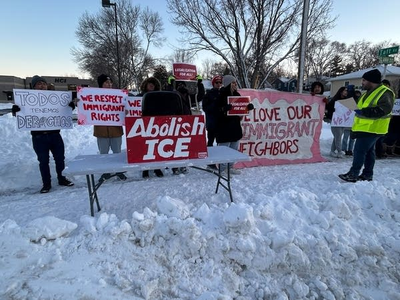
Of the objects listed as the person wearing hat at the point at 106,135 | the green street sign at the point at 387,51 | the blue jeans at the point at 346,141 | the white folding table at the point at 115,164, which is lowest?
the blue jeans at the point at 346,141

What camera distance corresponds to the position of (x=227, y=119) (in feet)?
15.9

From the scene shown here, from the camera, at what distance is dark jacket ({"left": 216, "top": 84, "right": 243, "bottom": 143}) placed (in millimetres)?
4824

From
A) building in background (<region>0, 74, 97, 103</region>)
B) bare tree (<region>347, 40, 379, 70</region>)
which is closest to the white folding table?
building in background (<region>0, 74, 97, 103</region>)

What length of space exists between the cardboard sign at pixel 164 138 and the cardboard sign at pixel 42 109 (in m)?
2.09

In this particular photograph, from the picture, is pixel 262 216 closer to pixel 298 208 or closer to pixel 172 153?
pixel 298 208

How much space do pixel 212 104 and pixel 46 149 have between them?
9.96ft

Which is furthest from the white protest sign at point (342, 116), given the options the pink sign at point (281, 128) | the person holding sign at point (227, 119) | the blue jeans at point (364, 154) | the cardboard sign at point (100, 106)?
the cardboard sign at point (100, 106)

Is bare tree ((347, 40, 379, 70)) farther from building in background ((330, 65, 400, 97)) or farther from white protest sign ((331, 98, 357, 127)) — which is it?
white protest sign ((331, 98, 357, 127))

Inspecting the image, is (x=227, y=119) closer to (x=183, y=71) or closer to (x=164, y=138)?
(x=164, y=138)

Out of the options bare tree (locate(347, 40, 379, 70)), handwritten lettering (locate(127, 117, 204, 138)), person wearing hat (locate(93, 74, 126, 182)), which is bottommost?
person wearing hat (locate(93, 74, 126, 182))

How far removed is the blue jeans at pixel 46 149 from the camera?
4332 mm

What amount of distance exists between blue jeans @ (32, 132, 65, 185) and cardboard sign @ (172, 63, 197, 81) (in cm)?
433

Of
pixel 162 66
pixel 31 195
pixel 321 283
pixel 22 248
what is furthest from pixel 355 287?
pixel 162 66

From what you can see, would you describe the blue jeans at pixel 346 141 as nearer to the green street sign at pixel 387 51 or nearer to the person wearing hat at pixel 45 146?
the green street sign at pixel 387 51
